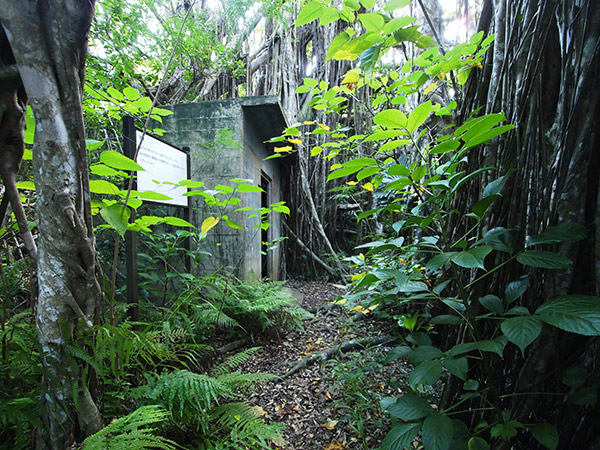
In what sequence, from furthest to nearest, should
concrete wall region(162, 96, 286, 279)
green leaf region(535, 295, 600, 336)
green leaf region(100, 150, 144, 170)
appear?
1. concrete wall region(162, 96, 286, 279)
2. green leaf region(100, 150, 144, 170)
3. green leaf region(535, 295, 600, 336)

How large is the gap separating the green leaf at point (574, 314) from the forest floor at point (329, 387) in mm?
1006

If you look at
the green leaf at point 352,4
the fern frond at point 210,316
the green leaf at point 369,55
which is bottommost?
the fern frond at point 210,316

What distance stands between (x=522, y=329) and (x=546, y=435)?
12.8 inches

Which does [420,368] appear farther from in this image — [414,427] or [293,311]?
[293,311]

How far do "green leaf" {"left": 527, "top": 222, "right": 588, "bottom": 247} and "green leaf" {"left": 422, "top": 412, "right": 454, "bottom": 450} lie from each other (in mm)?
510

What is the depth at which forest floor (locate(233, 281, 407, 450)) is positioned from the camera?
130 centimetres

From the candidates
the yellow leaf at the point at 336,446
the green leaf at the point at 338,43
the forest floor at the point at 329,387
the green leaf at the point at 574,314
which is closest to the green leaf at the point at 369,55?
the green leaf at the point at 338,43

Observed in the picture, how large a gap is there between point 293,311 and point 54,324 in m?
1.95

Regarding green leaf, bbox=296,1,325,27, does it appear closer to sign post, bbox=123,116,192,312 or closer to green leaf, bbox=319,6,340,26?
green leaf, bbox=319,6,340,26

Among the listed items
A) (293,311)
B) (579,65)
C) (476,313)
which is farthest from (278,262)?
(579,65)

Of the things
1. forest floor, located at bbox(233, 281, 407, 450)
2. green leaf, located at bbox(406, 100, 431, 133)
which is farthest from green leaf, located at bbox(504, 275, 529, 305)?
forest floor, located at bbox(233, 281, 407, 450)

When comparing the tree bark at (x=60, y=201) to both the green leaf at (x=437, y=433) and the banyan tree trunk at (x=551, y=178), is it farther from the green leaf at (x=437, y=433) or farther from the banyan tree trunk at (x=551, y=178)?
the banyan tree trunk at (x=551, y=178)

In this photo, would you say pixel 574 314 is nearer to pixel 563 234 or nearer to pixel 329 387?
pixel 563 234

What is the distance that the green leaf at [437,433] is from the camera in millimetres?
621
